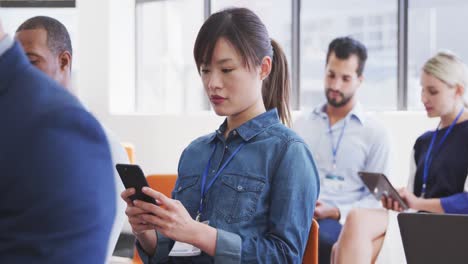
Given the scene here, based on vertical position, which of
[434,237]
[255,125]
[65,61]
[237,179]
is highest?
[65,61]

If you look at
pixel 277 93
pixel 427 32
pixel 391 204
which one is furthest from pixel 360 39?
pixel 277 93

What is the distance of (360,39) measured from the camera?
19.3 feet

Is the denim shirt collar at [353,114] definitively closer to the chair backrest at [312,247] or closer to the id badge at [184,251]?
the chair backrest at [312,247]

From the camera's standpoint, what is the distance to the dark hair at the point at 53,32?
2266 millimetres

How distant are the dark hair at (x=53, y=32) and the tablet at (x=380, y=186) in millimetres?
1435

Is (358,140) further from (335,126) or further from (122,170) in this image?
(122,170)

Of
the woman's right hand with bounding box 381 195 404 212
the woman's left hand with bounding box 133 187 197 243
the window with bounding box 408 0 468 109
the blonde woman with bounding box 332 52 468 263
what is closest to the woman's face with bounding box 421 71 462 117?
the blonde woman with bounding box 332 52 468 263

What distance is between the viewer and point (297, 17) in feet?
20.2

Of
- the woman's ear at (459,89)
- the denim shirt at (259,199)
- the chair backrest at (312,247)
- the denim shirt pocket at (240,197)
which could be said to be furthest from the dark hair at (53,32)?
the woman's ear at (459,89)

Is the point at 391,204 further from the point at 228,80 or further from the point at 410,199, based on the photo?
the point at 228,80

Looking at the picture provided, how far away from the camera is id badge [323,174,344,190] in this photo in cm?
339

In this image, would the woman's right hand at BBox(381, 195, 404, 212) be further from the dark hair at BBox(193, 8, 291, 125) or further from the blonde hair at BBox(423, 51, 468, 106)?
the dark hair at BBox(193, 8, 291, 125)

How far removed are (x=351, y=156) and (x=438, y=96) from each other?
0.58m

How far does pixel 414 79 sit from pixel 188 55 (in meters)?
2.38
